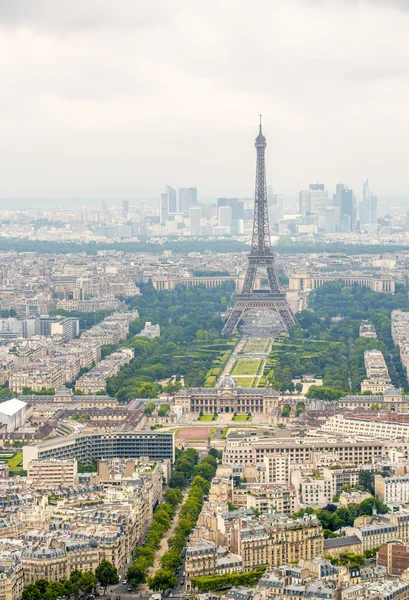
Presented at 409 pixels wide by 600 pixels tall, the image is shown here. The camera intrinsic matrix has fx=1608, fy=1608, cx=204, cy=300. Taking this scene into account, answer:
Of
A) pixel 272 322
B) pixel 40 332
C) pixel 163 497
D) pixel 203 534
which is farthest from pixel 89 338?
pixel 203 534

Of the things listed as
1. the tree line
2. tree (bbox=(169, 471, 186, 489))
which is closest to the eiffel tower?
the tree line

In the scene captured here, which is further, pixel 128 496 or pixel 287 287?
pixel 287 287

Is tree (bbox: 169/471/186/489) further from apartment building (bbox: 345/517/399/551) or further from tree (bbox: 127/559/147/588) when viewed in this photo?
tree (bbox: 127/559/147/588)

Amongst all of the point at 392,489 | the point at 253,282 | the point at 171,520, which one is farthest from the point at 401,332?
the point at 171,520

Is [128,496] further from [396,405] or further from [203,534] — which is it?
[396,405]

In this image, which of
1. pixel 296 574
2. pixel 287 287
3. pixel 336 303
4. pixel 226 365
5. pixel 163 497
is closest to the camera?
pixel 296 574
